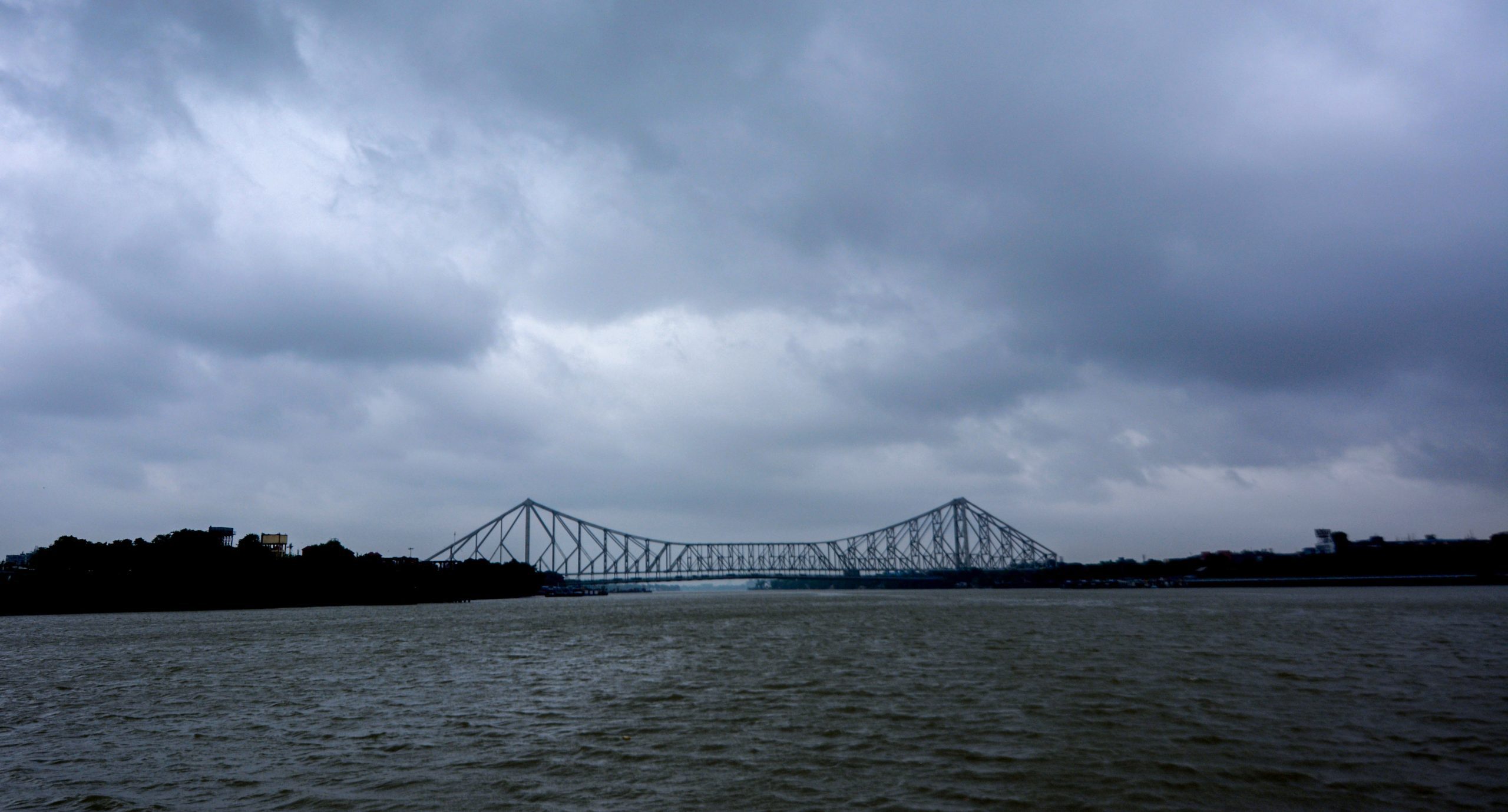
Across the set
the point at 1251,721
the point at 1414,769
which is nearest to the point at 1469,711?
the point at 1251,721

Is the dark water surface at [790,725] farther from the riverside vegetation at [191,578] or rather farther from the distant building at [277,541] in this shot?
the distant building at [277,541]

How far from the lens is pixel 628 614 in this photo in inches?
3206

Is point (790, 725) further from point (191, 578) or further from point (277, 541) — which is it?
point (277, 541)

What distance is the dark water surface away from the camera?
1220 centimetres

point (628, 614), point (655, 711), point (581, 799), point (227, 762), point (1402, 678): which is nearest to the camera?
point (581, 799)

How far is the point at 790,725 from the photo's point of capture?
16844 mm

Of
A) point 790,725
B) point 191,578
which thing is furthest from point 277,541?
point 790,725

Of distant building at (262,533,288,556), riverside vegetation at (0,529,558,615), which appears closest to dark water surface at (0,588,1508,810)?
riverside vegetation at (0,529,558,615)

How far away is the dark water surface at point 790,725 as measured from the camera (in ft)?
40.0

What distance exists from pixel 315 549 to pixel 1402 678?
142m

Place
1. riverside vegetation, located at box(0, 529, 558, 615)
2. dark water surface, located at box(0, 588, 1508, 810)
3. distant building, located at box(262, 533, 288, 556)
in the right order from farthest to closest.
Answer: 1. distant building, located at box(262, 533, 288, 556)
2. riverside vegetation, located at box(0, 529, 558, 615)
3. dark water surface, located at box(0, 588, 1508, 810)

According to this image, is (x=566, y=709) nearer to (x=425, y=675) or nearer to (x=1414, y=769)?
(x=425, y=675)

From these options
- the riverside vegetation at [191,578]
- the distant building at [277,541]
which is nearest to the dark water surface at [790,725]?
the riverside vegetation at [191,578]

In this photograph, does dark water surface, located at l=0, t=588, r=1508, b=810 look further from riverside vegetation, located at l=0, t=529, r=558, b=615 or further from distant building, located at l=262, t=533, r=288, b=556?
distant building, located at l=262, t=533, r=288, b=556
